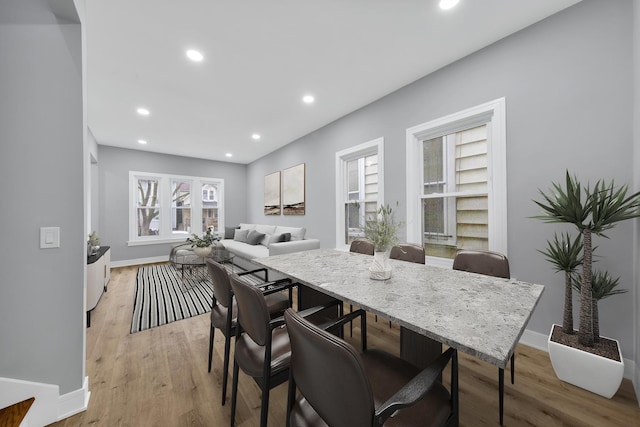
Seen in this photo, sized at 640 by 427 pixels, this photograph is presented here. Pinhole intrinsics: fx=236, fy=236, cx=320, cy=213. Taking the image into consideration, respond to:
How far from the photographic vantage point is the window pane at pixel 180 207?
6.20 meters

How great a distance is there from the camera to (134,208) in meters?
5.69

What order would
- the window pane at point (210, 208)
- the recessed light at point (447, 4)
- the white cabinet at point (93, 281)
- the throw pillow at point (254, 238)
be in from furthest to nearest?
the window pane at point (210, 208), the throw pillow at point (254, 238), the white cabinet at point (93, 281), the recessed light at point (447, 4)

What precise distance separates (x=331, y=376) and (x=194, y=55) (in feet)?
9.86

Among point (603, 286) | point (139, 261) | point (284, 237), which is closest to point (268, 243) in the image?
point (284, 237)

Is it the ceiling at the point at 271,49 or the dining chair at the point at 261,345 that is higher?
the ceiling at the point at 271,49

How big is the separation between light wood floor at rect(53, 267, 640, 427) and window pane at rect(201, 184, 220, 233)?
181 inches

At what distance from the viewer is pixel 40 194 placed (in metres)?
1.37

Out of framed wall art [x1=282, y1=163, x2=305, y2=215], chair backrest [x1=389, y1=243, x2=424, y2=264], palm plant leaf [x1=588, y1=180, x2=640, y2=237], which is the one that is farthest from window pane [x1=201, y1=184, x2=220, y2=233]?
palm plant leaf [x1=588, y1=180, x2=640, y2=237]

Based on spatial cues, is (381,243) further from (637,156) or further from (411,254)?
(637,156)

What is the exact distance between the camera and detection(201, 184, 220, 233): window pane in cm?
665

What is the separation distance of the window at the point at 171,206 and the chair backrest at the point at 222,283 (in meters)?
5.44

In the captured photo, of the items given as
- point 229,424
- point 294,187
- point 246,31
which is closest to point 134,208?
point 294,187

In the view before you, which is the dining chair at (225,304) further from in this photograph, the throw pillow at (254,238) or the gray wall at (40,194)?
the throw pillow at (254,238)

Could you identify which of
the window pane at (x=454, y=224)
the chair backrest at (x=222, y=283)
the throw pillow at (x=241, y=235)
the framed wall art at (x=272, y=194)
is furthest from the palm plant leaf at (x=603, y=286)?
the throw pillow at (x=241, y=235)
